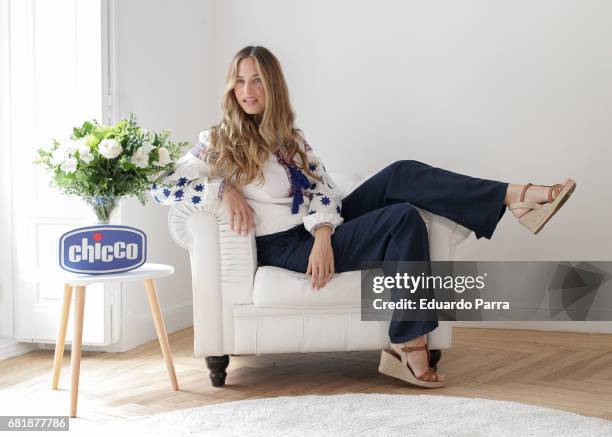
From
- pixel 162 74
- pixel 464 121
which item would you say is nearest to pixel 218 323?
pixel 162 74

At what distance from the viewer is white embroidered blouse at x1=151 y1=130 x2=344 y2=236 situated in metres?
2.76

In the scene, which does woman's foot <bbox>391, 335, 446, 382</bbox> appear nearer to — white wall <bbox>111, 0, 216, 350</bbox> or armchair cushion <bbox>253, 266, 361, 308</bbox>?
armchair cushion <bbox>253, 266, 361, 308</bbox>

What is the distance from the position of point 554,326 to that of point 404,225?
4.53 feet

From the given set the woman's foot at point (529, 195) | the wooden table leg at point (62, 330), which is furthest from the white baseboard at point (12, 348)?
the woman's foot at point (529, 195)

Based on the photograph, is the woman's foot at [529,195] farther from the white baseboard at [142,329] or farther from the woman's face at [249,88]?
the white baseboard at [142,329]

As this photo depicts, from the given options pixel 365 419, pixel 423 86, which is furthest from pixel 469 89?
pixel 365 419

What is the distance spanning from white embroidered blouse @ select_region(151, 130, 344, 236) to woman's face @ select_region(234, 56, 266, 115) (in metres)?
0.18

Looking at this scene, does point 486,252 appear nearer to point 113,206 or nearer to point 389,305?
point 389,305

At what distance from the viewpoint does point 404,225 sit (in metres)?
2.67

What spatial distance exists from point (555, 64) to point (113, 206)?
2.10 meters

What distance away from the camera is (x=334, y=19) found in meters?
3.99

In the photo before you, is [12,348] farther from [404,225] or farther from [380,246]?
[404,225]

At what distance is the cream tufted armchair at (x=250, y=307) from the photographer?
2723 millimetres

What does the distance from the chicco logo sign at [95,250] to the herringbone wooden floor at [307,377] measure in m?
0.45
